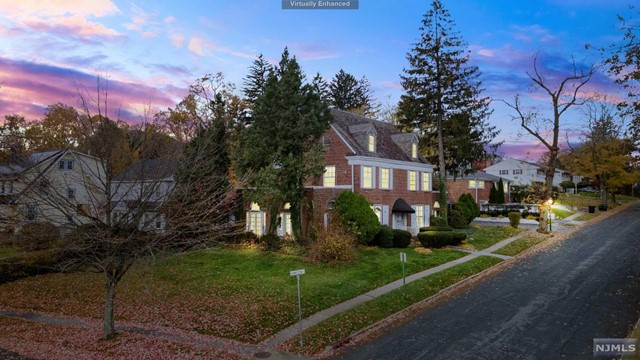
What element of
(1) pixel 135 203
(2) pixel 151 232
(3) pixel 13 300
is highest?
(1) pixel 135 203

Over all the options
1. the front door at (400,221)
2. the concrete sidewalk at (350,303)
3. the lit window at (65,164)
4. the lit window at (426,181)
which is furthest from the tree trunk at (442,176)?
the lit window at (65,164)

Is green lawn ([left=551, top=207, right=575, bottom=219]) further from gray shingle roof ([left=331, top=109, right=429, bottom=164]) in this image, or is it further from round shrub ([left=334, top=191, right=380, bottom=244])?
round shrub ([left=334, top=191, right=380, bottom=244])

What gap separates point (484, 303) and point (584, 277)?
23.2 feet

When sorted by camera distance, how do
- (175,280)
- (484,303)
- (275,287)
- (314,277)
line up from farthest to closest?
(175,280), (314,277), (275,287), (484,303)

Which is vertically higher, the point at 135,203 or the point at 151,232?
the point at 135,203

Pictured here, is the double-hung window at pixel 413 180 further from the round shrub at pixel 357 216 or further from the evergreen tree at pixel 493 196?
the evergreen tree at pixel 493 196

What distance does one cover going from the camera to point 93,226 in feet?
39.7

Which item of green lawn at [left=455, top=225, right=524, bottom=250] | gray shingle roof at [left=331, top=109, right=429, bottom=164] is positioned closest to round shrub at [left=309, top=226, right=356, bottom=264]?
gray shingle roof at [left=331, top=109, right=429, bottom=164]

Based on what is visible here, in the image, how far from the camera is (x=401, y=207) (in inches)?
1266

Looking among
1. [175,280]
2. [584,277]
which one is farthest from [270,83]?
[584,277]

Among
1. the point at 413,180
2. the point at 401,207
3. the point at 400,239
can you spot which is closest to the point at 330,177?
the point at 401,207

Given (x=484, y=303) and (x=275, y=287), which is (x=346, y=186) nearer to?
(x=275, y=287)

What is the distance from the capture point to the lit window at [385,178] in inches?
1227

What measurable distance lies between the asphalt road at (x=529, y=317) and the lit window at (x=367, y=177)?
1131 cm
